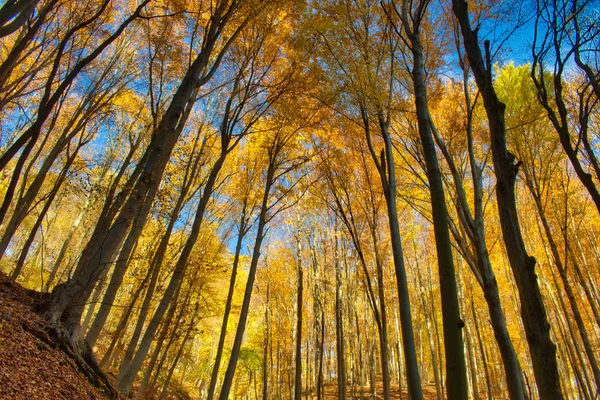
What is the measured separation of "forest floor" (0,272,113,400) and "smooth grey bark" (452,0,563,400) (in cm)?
386

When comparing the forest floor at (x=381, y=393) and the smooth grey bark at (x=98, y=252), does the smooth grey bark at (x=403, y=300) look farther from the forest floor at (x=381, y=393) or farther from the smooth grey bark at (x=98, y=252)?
the forest floor at (x=381, y=393)

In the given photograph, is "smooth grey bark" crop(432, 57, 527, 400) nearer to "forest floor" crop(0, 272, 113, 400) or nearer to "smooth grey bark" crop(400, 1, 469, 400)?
"smooth grey bark" crop(400, 1, 469, 400)

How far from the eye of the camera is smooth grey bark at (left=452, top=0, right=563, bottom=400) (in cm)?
222

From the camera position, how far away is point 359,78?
5406 mm

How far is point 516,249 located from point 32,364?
14.3 ft

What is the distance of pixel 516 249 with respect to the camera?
2.54 metres

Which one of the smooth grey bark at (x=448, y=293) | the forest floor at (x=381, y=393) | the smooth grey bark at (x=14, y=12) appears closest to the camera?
the smooth grey bark at (x=448, y=293)

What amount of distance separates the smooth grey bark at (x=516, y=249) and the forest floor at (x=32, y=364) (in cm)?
386

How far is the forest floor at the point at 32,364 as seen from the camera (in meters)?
2.43

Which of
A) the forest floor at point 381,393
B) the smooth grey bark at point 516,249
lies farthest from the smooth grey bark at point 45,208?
the forest floor at point 381,393

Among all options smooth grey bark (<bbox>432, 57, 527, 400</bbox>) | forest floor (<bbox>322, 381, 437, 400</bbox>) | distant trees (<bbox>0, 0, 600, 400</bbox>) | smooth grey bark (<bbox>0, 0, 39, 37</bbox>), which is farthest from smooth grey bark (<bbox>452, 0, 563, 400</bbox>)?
forest floor (<bbox>322, 381, 437, 400</bbox>)

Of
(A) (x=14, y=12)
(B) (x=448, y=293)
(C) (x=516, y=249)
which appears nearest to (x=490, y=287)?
(C) (x=516, y=249)

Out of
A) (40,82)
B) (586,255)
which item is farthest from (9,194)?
(586,255)

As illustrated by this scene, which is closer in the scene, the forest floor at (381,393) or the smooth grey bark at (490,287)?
the smooth grey bark at (490,287)
